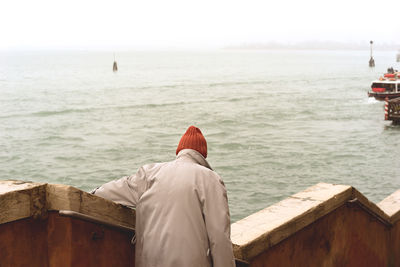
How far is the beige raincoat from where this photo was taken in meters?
2.45

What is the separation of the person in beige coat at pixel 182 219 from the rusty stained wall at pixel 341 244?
33.5 inches

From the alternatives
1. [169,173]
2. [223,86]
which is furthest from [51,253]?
[223,86]

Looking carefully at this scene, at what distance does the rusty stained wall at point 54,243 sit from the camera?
2213mm

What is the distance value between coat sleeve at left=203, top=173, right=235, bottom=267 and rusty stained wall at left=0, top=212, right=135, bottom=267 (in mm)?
496

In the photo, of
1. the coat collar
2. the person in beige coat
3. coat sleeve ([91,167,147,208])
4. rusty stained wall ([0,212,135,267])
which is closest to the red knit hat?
the coat collar

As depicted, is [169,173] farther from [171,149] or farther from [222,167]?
[171,149]

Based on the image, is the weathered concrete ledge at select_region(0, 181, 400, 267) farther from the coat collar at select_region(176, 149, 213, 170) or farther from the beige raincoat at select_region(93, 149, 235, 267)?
the coat collar at select_region(176, 149, 213, 170)

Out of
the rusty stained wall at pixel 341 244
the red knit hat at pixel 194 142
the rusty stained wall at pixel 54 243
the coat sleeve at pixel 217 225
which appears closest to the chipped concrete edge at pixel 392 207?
the rusty stained wall at pixel 341 244

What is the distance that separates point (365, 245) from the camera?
15.6 feet

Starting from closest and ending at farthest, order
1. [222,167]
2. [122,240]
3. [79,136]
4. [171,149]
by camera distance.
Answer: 1. [122,240]
2. [222,167]
3. [171,149]
4. [79,136]

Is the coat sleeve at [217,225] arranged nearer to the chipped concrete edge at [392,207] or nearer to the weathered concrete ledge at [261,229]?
the weathered concrete ledge at [261,229]

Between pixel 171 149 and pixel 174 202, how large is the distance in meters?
27.5

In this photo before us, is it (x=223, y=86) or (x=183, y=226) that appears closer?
(x=183, y=226)

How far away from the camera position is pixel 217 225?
2496 mm
